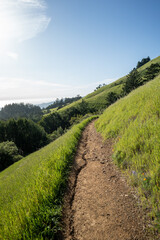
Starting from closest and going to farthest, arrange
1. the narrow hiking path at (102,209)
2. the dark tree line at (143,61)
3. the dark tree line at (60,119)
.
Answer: the narrow hiking path at (102,209) → the dark tree line at (60,119) → the dark tree line at (143,61)

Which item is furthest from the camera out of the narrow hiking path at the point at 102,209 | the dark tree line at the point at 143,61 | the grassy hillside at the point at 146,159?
the dark tree line at the point at 143,61

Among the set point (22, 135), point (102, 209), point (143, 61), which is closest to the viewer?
point (102, 209)


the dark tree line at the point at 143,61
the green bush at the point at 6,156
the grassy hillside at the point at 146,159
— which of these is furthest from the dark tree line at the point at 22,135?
the dark tree line at the point at 143,61

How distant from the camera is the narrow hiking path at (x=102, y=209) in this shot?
226cm

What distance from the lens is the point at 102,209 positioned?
2.83 metres

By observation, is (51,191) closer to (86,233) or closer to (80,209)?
(80,209)

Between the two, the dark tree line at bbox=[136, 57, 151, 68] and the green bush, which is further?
the dark tree line at bbox=[136, 57, 151, 68]

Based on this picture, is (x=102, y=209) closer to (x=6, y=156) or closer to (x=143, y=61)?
(x=6, y=156)

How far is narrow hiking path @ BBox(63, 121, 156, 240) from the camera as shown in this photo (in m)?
2.26

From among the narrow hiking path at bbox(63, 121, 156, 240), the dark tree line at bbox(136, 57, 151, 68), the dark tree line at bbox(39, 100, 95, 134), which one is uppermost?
the dark tree line at bbox(136, 57, 151, 68)

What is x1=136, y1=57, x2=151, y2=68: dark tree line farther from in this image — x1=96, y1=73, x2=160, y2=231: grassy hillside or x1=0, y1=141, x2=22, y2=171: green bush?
x1=96, y1=73, x2=160, y2=231: grassy hillside

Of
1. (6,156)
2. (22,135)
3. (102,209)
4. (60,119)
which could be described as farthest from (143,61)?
(102,209)

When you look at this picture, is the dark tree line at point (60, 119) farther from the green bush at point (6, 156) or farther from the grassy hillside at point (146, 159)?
the grassy hillside at point (146, 159)

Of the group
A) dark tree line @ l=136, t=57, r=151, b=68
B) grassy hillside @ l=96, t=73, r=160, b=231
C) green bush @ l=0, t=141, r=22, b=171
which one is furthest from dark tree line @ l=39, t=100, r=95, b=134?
dark tree line @ l=136, t=57, r=151, b=68
